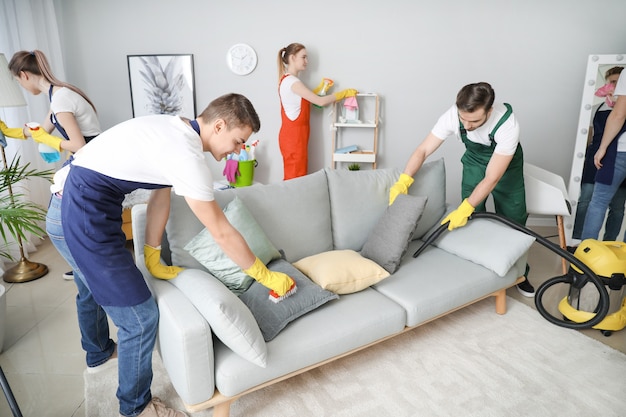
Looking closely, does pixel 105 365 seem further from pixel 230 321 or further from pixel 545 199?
pixel 545 199

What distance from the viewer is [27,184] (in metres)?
3.48

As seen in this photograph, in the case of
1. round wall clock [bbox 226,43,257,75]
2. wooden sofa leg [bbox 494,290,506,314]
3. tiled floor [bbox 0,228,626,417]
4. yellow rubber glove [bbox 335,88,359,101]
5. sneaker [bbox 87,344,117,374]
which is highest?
round wall clock [bbox 226,43,257,75]

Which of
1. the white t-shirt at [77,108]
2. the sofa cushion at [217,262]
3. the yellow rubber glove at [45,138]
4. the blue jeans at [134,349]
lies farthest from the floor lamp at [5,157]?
the blue jeans at [134,349]

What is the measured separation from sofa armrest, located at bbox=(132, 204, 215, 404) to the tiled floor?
0.56 metres

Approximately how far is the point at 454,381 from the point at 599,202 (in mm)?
2121

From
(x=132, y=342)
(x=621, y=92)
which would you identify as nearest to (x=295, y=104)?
(x=621, y=92)

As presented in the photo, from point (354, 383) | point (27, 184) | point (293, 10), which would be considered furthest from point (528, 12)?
point (27, 184)

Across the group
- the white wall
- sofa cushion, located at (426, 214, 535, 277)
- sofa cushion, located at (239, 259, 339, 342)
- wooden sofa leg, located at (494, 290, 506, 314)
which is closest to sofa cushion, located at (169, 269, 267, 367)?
sofa cushion, located at (239, 259, 339, 342)

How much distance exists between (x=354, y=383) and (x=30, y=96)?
3.22 metres

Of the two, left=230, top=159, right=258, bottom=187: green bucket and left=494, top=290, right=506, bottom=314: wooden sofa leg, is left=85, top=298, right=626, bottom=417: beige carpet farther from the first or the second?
left=230, top=159, right=258, bottom=187: green bucket

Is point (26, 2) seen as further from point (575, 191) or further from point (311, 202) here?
point (575, 191)

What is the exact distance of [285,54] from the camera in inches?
147

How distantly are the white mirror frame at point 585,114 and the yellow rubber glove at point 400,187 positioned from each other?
1760 mm

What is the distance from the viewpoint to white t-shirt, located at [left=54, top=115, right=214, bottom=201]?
1.41 m
